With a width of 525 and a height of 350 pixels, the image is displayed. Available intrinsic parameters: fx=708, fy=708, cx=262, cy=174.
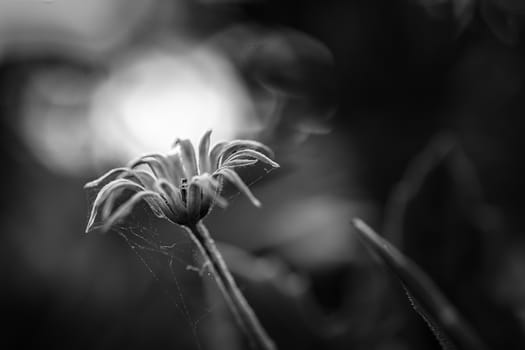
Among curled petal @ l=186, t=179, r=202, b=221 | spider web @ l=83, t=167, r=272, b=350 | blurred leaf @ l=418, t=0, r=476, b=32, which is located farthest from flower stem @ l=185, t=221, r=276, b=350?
blurred leaf @ l=418, t=0, r=476, b=32

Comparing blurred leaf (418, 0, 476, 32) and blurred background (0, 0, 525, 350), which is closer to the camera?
blurred background (0, 0, 525, 350)

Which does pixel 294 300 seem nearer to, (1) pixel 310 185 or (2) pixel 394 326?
(2) pixel 394 326

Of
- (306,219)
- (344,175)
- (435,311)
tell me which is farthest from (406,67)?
(435,311)

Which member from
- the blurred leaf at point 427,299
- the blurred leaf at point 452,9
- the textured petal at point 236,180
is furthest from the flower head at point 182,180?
the blurred leaf at point 452,9

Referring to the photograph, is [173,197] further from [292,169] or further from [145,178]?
[292,169]

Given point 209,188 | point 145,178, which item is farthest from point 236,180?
point 145,178

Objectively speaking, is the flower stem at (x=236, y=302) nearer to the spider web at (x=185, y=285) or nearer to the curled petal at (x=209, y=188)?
the curled petal at (x=209, y=188)

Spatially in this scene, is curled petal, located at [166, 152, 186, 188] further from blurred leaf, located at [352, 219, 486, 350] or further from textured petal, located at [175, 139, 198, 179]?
blurred leaf, located at [352, 219, 486, 350]
